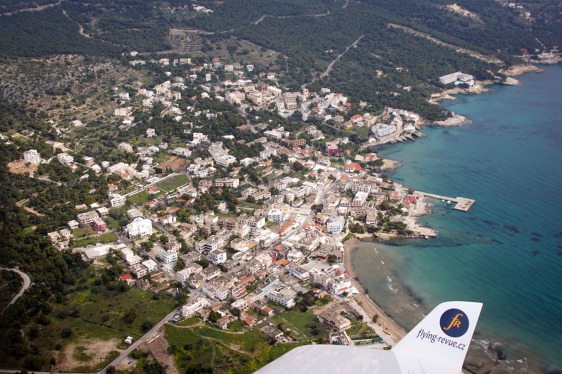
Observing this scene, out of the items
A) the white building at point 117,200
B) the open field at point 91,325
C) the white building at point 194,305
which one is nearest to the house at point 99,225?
the white building at point 117,200

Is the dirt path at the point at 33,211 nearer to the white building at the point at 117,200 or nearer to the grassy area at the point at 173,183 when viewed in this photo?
the white building at the point at 117,200

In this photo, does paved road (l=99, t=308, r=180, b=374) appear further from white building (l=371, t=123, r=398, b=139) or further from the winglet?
white building (l=371, t=123, r=398, b=139)

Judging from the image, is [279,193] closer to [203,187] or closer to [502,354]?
[203,187]

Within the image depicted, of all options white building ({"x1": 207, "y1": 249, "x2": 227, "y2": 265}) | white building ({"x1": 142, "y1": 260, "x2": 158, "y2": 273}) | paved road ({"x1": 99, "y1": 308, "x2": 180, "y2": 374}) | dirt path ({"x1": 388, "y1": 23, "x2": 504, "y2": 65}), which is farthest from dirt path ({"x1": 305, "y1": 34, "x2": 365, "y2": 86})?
paved road ({"x1": 99, "y1": 308, "x2": 180, "y2": 374})

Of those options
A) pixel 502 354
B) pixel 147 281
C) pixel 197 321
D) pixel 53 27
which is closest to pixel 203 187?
pixel 147 281

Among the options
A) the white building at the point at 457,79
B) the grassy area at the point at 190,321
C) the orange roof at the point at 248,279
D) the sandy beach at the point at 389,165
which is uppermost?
the white building at the point at 457,79
